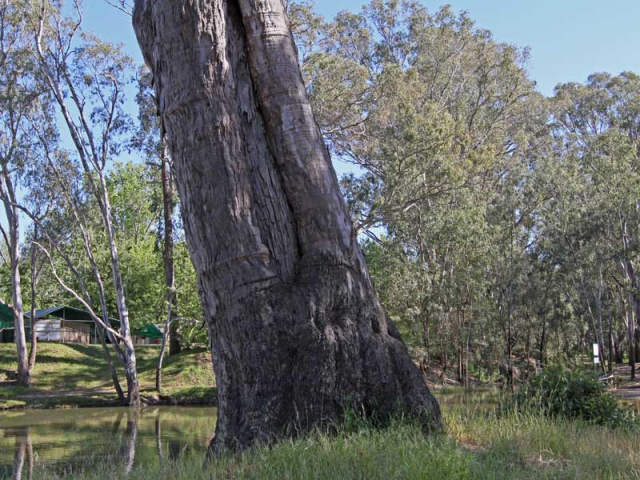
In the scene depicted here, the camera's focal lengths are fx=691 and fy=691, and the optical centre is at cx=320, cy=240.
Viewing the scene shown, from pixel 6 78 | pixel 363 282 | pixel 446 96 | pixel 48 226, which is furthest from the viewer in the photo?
pixel 446 96

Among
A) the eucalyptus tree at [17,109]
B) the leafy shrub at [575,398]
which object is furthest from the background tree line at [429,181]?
the leafy shrub at [575,398]

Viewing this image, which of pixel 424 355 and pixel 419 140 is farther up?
pixel 419 140

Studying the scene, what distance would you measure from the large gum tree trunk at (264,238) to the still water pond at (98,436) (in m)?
3.69

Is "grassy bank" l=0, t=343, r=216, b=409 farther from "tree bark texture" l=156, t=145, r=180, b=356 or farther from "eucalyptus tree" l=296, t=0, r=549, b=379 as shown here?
"eucalyptus tree" l=296, t=0, r=549, b=379

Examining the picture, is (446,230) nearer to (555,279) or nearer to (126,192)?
(555,279)

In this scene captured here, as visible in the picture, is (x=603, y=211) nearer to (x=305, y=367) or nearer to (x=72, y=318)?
(x=305, y=367)

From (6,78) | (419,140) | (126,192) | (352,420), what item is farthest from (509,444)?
(126,192)

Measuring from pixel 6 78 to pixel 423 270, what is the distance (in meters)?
15.5

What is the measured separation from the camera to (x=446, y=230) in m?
23.4

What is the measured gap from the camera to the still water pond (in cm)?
1041

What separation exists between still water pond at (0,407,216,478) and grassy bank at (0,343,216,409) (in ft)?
4.74

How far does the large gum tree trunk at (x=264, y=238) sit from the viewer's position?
508 centimetres

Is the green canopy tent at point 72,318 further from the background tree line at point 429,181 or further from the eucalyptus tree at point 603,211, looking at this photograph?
the eucalyptus tree at point 603,211

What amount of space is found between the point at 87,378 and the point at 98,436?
517 inches
